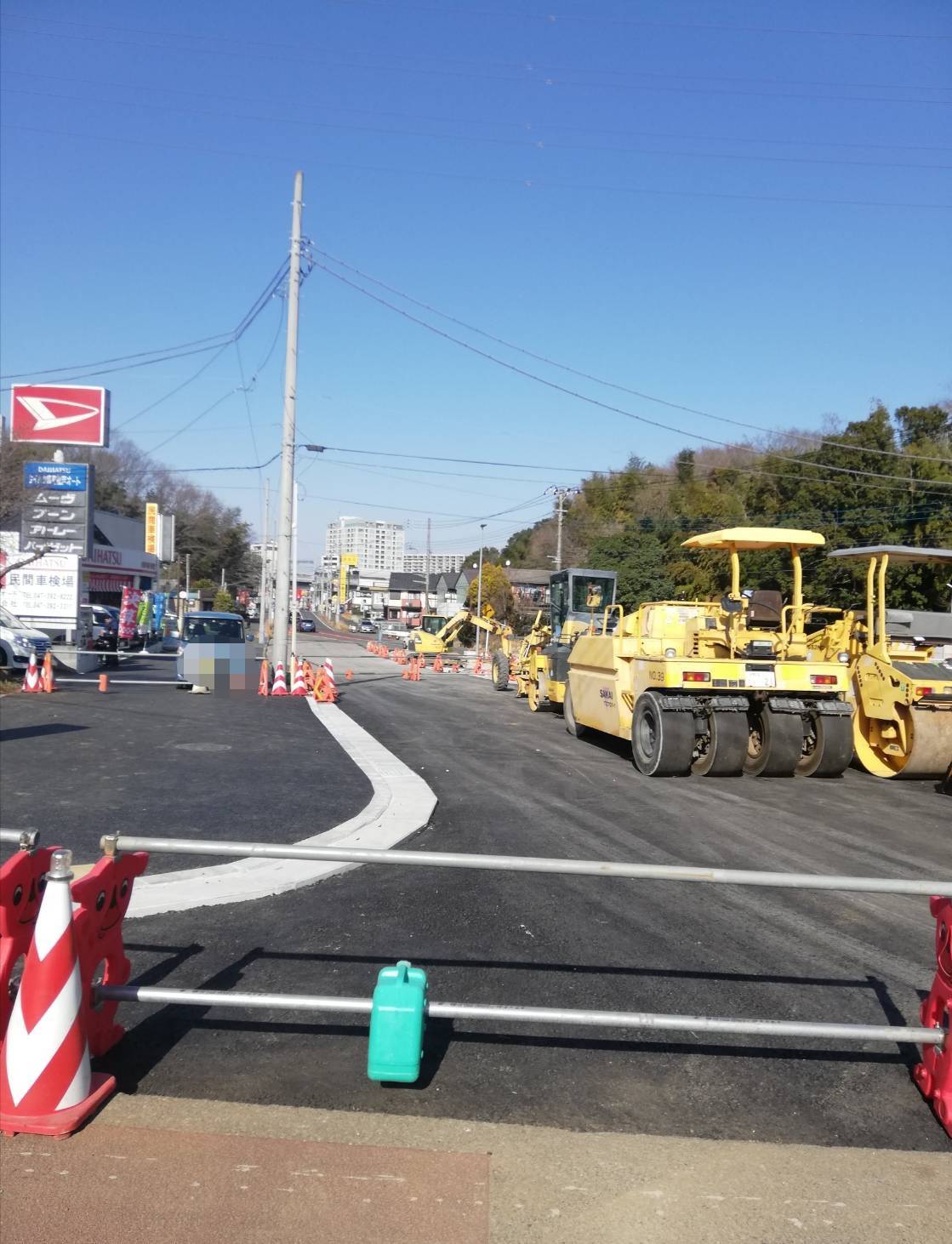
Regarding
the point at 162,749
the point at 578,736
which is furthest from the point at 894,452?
the point at 162,749

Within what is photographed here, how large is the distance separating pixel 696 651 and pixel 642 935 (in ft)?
25.9

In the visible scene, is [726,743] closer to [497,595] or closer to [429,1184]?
[429,1184]

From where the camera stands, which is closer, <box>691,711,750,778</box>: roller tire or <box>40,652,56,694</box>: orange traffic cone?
<box>691,711,750,778</box>: roller tire

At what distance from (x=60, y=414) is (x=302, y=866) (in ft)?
100.0

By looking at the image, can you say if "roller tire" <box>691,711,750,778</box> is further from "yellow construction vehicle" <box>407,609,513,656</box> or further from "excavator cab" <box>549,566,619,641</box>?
"yellow construction vehicle" <box>407,609,513,656</box>

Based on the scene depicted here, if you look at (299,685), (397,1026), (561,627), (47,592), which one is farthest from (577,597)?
(397,1026)

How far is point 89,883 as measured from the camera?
3.81 metres

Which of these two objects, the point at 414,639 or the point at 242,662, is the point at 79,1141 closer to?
the point at 242,662

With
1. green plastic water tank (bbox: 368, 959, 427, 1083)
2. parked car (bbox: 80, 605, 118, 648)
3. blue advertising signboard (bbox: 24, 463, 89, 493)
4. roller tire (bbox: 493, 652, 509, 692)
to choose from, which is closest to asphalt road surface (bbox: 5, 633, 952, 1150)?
green plastic water tank (bbox: 368, 959, 427, 1083)

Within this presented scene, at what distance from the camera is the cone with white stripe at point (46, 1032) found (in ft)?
11.6

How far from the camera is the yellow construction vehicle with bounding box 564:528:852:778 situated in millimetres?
12227

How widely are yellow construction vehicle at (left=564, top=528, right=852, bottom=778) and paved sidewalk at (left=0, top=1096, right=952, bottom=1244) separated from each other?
8675mm

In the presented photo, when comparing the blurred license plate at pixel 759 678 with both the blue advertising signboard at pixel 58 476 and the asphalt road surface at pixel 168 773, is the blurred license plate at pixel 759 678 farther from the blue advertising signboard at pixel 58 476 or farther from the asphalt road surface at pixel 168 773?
the blue advertising signboard at pixel 58 476

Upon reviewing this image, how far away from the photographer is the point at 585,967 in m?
5.34
